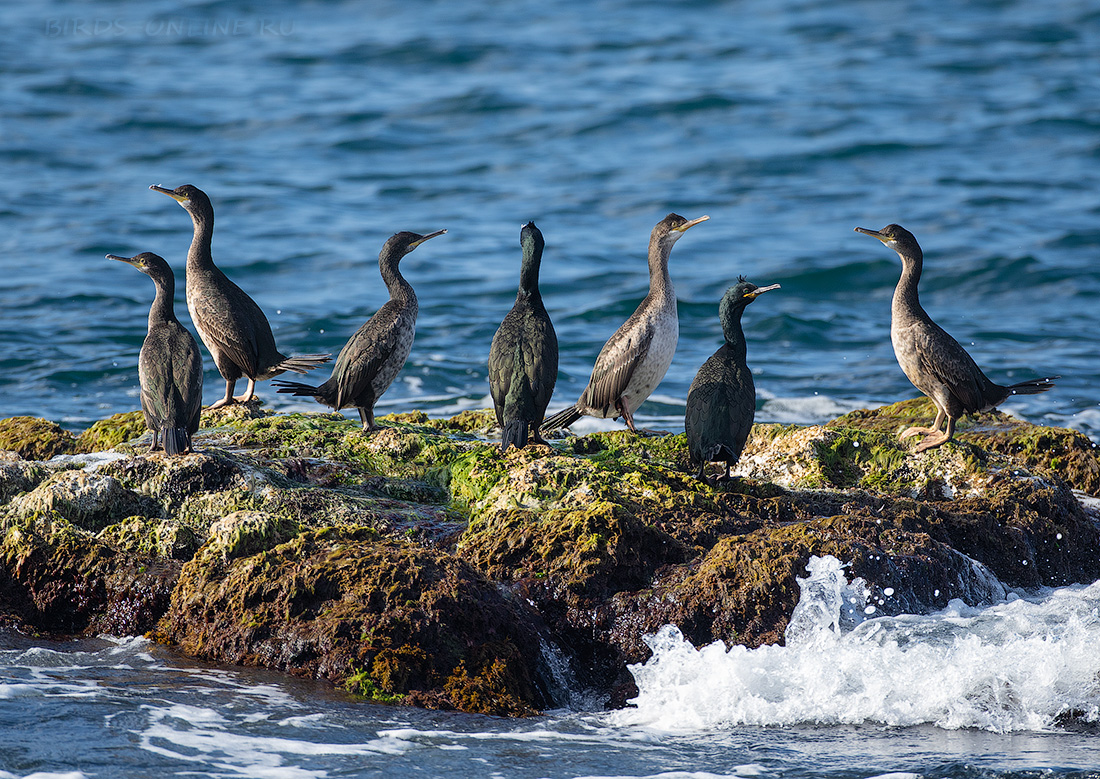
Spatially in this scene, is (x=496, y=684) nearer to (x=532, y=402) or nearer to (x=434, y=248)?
(x=532, y=402)

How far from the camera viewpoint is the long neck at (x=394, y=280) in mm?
8258

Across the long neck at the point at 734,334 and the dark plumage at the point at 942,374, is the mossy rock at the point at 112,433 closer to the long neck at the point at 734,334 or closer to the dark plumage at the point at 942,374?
the long neck at the point at 734,334

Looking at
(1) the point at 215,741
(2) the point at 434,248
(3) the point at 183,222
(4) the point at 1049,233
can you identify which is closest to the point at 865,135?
(4) the point at 1049,233

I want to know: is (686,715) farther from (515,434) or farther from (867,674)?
(515,434)

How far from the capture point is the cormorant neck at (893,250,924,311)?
327 inches

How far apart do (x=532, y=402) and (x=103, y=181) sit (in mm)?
16185

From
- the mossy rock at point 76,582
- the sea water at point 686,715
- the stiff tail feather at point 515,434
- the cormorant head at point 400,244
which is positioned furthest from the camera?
the cormorant head at point 400,244

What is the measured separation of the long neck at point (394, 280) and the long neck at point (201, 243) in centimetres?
120

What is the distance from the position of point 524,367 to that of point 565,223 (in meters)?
12.4

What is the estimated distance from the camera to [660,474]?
665 centimetres

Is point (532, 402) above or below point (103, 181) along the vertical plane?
below

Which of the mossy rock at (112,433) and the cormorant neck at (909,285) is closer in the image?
the mossy rock at (112,433)

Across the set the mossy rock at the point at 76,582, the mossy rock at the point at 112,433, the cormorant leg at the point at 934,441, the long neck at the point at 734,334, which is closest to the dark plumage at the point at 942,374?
the cormorant leg at the point at 934,441

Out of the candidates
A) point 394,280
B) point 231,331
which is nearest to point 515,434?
point 394,280
